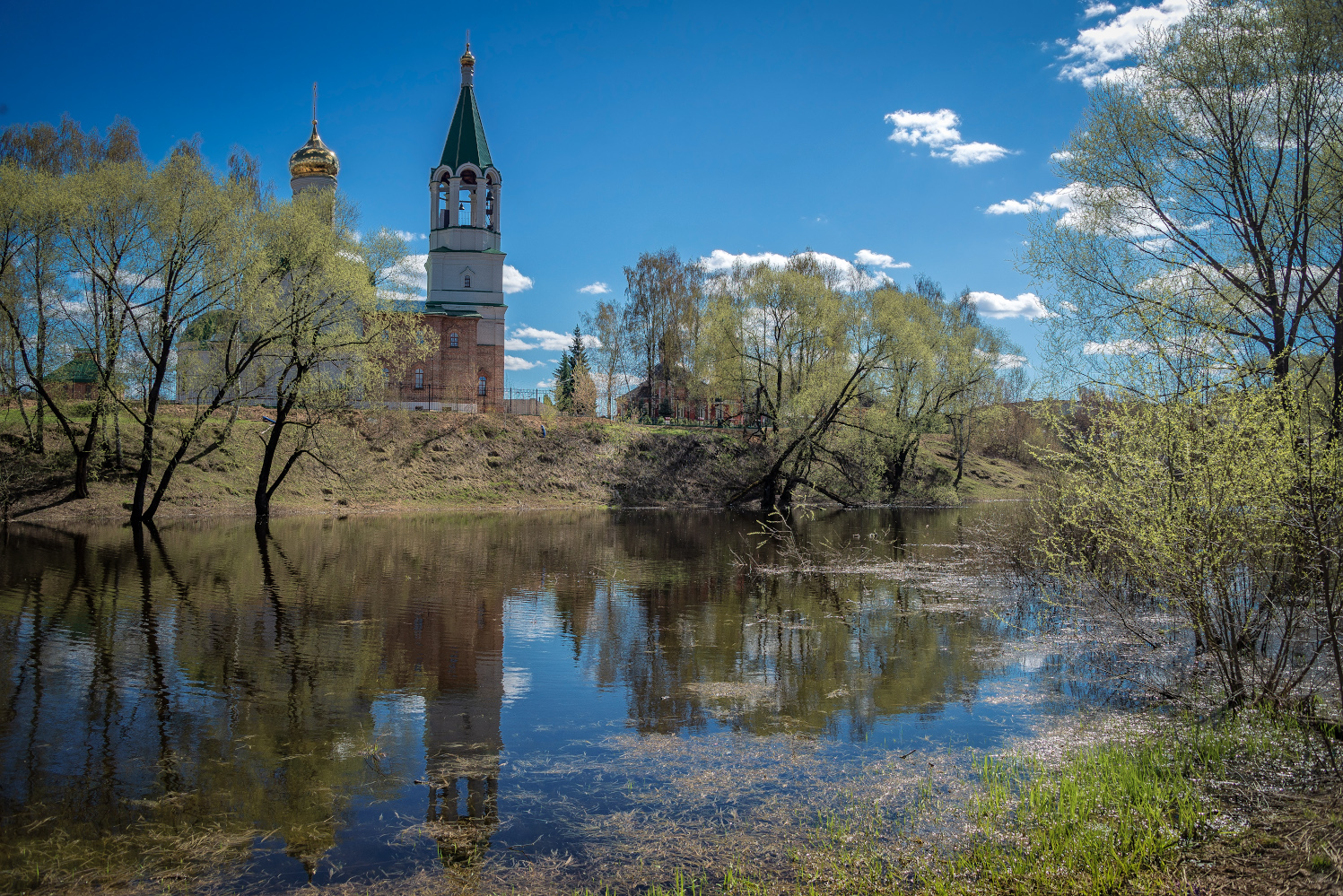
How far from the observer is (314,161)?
4569 cm

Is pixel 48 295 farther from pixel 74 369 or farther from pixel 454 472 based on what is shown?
pixel 454 472

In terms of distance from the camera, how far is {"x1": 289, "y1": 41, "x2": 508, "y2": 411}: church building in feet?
156

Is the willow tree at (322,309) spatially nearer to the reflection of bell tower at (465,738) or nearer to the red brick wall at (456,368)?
the red brick wall at (456,368)

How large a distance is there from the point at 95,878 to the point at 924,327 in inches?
1733

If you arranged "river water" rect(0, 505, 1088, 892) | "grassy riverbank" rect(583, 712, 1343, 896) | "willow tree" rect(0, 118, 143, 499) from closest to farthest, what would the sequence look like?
"grassy riverbank" rect(583, 712, 1343, 896), "river water" rect(0, 505, 1088, 892), "willow tree" rect(0, 118, 143, 499)

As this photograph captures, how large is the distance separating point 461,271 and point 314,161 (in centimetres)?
1013

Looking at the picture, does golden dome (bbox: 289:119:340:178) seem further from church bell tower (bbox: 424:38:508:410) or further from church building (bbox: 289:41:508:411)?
church bell tower (bbox: 424:38:508:410)

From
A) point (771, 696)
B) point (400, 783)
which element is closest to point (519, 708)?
point (400, 783)

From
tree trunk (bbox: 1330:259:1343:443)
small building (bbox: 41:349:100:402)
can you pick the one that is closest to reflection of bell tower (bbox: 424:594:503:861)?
tree trunk (bbox: 1330:259:1343:443)

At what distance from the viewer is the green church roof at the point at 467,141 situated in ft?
157

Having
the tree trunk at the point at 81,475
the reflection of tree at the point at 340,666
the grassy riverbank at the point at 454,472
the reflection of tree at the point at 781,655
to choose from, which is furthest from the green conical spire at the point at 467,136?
the reflection of tree at the point at 781,655

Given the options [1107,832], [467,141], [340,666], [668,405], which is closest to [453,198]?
[467,141]

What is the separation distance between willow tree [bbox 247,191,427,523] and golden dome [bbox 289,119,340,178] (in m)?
20.5

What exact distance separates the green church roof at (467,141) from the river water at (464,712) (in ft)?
118
